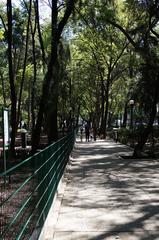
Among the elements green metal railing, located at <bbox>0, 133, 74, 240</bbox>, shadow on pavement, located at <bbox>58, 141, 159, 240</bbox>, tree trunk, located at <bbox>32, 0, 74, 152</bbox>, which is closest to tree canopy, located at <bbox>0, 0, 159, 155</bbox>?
tree trunk, located at <bbox>32, 0, 74, 152</bbox>

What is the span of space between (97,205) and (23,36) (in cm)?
3423

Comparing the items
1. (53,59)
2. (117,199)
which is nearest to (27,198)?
(117,199)

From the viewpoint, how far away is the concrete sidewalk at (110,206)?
8.01m

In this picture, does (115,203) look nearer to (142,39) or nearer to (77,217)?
(77,217)

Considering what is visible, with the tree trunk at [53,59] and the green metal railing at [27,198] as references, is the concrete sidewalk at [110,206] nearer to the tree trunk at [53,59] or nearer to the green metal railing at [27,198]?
the green metal railing at [27,198]

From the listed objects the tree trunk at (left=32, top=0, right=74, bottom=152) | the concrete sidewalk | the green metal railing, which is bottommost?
the concrete sidewalk

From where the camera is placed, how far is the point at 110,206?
10375mm

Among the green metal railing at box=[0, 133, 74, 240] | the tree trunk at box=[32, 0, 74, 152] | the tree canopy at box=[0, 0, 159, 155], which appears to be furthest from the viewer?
the tree canopy at box=[0, 0, 159, 155]

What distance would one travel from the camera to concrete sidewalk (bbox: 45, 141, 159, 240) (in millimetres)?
8008

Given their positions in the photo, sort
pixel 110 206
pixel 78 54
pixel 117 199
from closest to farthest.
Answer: pixel 110 206 → pixel 117 199 → pixel 78 54

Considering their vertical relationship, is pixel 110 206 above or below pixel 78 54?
below

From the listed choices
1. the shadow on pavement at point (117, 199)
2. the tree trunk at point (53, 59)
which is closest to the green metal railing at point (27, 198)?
the shadow on pavement at point (117, 199)

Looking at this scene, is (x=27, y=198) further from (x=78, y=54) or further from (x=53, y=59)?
(x=78, y=54)

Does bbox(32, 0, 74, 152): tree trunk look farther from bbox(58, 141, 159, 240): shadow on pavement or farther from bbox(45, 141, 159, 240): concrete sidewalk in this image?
bbox(45, 141, 159, 240): concrete sidewalk
